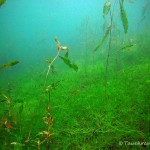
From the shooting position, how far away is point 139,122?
8.13 ft

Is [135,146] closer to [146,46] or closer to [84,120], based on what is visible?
[84,120]

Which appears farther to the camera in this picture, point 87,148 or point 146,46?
point 146,46

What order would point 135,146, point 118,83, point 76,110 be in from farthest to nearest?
point 118,83 → point 76,110 → point 135,146

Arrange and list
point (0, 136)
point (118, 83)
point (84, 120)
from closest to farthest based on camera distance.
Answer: point (0, 136)
point (84, 120)
point (118, 83)

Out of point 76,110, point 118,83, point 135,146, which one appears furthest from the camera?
point 118,83

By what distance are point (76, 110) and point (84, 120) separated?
1.40ft

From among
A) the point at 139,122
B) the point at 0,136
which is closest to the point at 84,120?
the point at 139,122

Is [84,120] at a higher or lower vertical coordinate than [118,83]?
lower

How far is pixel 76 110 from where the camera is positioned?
3125mm

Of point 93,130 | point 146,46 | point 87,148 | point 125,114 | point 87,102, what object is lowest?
point 87,148

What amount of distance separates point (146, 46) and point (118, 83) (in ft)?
19.0

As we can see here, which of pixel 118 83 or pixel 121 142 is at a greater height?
pixel 118 83

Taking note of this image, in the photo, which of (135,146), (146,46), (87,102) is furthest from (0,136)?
(146,46)

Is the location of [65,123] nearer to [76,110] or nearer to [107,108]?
[76,110]
